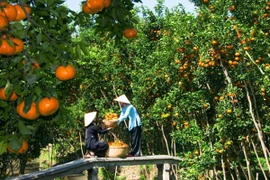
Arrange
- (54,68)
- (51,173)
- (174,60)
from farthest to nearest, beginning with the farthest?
(174,60) < (51,173) < (54,68)

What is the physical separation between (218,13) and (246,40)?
28.9 inches

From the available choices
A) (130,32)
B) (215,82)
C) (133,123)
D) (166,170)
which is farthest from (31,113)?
(166,170)

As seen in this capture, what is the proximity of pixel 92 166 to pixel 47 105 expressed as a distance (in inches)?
225

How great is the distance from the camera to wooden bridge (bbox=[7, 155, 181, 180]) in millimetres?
6453

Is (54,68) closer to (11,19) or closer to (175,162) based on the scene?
(11,19)

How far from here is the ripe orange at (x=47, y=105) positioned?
5.99ft

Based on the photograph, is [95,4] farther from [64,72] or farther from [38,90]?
[38,90]

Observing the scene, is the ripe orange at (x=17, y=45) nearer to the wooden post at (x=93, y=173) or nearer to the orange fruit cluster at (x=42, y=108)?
the orange fruit cluster at (x=42, y=108)

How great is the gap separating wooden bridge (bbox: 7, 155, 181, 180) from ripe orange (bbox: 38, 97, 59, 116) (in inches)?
181

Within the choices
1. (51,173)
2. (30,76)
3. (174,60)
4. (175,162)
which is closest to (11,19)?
(30,76)

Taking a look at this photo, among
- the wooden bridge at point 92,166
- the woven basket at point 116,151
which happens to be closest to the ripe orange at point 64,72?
the wooden bridge at point 92,166

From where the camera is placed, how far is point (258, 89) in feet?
22.5

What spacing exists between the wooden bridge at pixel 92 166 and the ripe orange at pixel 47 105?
4.60 meters

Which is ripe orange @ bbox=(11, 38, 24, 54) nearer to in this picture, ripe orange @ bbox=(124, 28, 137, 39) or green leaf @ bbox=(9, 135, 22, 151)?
green leaf @ bbox=(9, 135, 22, 151)
